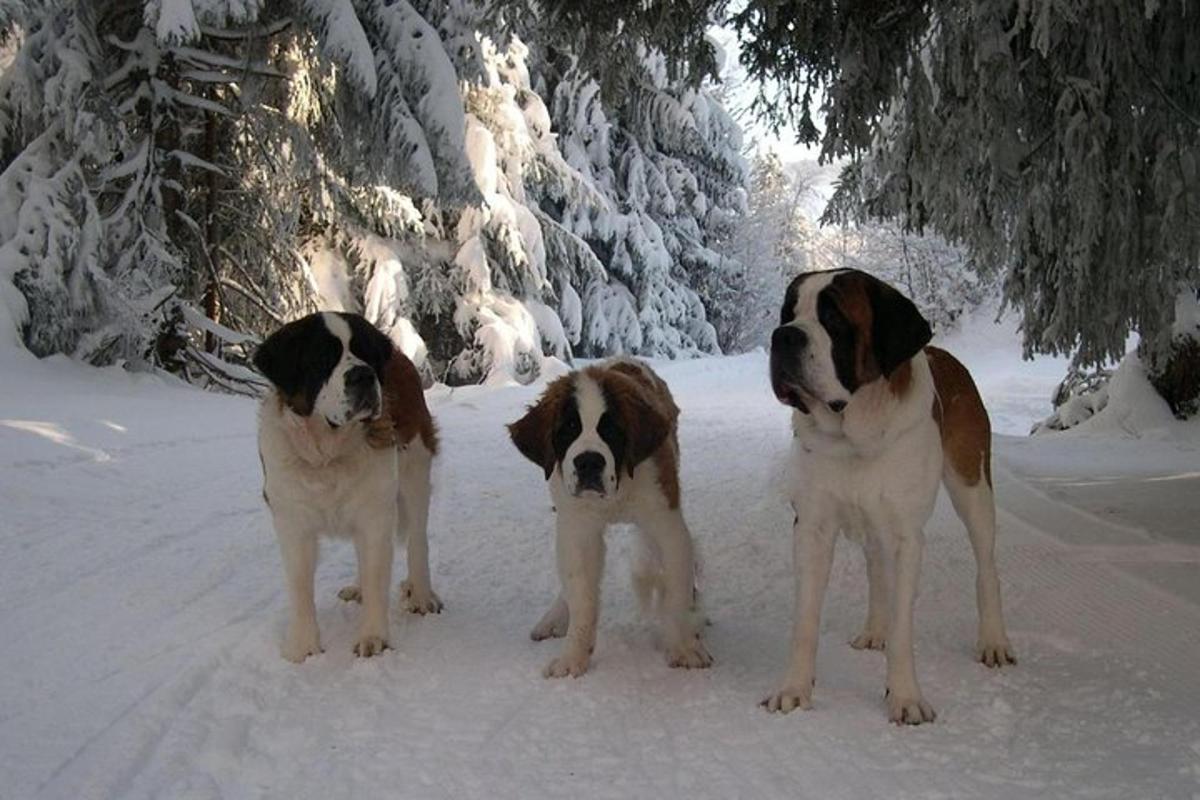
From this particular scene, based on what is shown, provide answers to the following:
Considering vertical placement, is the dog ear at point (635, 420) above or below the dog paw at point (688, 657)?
above

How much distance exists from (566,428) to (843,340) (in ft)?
4.24

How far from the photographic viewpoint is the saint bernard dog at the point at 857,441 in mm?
3639

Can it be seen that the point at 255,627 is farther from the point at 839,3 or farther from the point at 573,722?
the point at 839,3

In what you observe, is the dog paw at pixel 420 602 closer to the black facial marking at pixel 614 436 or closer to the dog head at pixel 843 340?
the black facial marking at pixel 614 436

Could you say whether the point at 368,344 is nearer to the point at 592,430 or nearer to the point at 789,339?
the point at 592,430

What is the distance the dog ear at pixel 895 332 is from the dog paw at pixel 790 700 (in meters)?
1.22

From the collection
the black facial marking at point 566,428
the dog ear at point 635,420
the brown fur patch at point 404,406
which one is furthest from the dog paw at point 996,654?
the brown fur patch at point 404,406

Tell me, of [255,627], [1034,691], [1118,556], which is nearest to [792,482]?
[1034,691]

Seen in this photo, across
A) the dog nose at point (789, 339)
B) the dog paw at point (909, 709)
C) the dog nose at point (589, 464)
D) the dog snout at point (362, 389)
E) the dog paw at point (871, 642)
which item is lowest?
the dog paw at point (871, 642)

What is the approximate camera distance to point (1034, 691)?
3.93 m

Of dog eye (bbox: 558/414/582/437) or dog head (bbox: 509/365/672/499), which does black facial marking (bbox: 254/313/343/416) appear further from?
dog eye (bbox: 558/414/582/437)

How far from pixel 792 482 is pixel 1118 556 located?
120 inches

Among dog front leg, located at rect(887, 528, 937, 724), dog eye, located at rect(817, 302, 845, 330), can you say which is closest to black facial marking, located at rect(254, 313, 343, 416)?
dog eye, located at rect(817, 302, 845, 330)

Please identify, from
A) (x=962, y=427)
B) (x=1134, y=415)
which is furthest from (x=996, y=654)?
(x=1134, y=415)
